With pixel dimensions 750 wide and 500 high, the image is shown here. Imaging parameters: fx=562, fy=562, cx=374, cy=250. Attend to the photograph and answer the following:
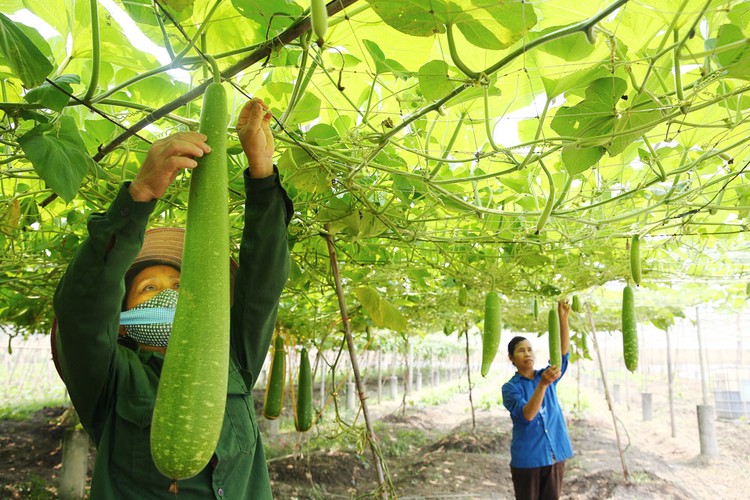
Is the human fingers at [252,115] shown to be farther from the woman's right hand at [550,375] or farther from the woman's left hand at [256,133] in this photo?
the woman's right hand at [550,375]

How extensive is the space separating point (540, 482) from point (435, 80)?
396 centimetres

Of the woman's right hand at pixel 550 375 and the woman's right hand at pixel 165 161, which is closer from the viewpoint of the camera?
the woman's right hand at pixel 165 161

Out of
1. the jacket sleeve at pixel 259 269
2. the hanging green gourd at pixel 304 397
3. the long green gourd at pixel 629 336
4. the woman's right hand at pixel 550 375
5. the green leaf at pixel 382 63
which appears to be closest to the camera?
the green leaf at pixel 382 63

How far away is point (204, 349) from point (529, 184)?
1.74 m

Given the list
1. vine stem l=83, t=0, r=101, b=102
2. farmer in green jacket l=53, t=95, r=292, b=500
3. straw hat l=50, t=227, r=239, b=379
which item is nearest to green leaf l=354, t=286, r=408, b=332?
straw hat l=50, t=227, r=239, b=379

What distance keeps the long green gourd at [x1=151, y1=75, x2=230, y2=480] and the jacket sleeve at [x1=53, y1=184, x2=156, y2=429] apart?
1.39 ft

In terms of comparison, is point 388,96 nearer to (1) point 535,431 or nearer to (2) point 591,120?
(2) point 591,120

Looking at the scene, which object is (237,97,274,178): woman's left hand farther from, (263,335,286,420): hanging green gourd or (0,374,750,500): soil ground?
(0,374,750,500): soil ground

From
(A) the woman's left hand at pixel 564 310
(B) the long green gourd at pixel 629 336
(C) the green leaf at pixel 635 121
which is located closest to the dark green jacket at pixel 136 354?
(C) the green leaf at pixel 635 121

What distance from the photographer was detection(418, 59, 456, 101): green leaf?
4.19 feet

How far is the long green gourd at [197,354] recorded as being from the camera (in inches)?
28.9

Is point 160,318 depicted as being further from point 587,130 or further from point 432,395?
point 432,395

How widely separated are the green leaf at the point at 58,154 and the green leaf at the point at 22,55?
0.16 m

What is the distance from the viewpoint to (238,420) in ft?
5.20
